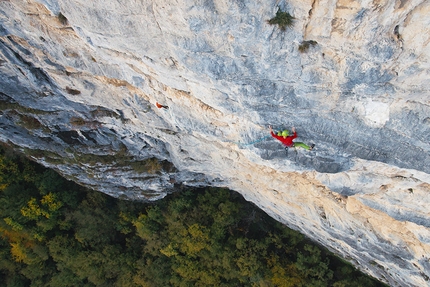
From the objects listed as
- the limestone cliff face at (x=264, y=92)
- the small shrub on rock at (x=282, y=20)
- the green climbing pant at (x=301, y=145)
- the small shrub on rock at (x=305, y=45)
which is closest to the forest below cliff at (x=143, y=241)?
the limestone cliff face at (x=264, y=92)

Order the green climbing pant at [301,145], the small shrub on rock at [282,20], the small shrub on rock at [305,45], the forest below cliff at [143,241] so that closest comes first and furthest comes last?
1. the small shrub on rock at [282,20]
2. the small shrub on rock at [305,45]
3. the green climbing pant at [301,145]
4. the forest below cliff at [143,241]

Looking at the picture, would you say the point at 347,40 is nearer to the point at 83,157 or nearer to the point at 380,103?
the point at 380,103

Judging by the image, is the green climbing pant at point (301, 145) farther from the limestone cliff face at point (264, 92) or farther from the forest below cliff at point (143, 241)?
the forest below cliff at point (143, 241)

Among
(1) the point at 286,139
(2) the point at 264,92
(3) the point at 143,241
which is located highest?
(2) the point at 264,92

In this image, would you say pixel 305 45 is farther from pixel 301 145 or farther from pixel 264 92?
pixel 301 145

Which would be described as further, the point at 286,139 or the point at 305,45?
the point at 286,139

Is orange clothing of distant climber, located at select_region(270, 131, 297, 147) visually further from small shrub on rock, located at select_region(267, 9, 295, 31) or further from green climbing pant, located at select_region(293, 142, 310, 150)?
small shrub on rock, located at select_region(267, 9, 295, 31)

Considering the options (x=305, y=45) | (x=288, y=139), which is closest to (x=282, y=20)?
(x=305, y=45)
